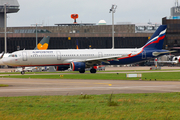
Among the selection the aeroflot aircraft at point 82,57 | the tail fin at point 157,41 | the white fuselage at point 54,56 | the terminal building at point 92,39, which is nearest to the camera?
the white fuselage at point 54,56

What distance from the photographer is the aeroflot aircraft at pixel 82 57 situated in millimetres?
53906

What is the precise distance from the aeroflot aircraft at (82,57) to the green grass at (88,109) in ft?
113

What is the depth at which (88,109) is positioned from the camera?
16.4 m

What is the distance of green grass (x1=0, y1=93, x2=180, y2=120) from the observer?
14391mm

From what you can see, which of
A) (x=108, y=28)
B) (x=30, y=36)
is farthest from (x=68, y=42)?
(x=108, y=28)

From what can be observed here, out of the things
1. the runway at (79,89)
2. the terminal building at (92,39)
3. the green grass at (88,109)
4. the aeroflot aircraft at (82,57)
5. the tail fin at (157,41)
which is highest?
the terminal building at (92,39)

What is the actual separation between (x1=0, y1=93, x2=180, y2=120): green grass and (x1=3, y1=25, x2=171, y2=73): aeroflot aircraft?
34.6 metres

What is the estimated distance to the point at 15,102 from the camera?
1894 cm

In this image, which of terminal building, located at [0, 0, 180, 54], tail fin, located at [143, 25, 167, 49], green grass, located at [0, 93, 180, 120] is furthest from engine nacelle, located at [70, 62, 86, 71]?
terminal building, located at [0, 0, 180, 54]

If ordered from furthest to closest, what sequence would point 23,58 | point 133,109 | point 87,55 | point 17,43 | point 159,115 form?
point 17,43, point 87,55, point 23,58, point 133,109, point 159,115

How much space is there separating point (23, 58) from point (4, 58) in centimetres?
340

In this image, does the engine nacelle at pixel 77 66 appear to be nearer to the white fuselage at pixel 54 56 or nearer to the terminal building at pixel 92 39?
the white fuselage at pixel 54 56

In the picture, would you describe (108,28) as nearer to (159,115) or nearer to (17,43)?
(17,43)

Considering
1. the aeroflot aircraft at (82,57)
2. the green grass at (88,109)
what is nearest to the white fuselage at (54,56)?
the aeroflot aircraft at (82,57)
